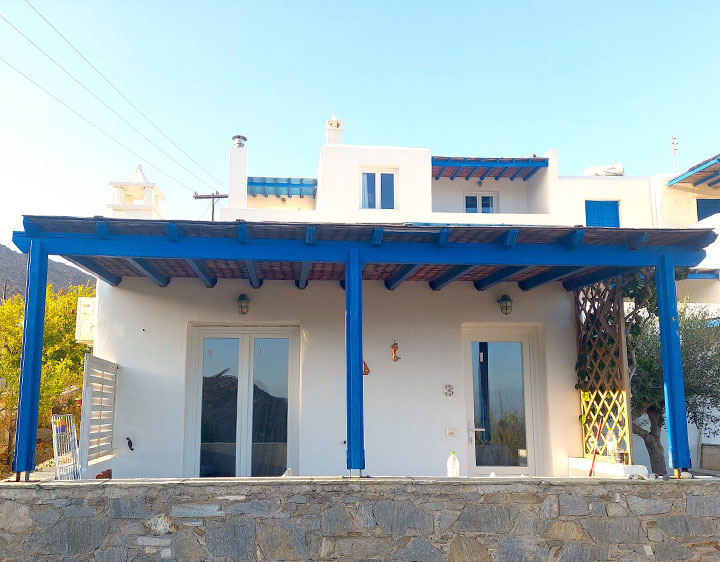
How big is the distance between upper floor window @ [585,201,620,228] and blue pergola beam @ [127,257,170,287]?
17.3 m

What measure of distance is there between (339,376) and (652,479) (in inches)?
137

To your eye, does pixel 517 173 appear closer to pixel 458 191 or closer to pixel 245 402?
pixel 458 191

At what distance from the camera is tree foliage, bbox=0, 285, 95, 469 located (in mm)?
9398

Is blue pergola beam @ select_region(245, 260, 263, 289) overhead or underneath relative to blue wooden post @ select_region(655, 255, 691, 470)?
overhead

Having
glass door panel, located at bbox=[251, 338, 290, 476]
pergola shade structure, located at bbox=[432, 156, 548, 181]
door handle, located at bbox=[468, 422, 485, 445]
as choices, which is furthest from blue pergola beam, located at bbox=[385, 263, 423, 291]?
pergola shade structure, located at bbox=[432, 156, 548, 181]

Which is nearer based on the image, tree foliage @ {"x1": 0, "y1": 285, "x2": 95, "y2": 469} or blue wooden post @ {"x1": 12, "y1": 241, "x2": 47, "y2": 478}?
blue wooden post @ {"x1": 12, "y1": 241, "x2": 47, "y2": 478}

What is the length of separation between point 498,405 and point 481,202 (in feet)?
46.8

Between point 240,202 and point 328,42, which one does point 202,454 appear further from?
point 240,202

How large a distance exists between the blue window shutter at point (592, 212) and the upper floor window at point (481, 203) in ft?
10.0

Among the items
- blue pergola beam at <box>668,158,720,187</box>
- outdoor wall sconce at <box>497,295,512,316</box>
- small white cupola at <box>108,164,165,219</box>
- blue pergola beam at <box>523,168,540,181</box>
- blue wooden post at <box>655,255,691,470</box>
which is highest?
blue pergola beam at <box>523,168,540,181</box>

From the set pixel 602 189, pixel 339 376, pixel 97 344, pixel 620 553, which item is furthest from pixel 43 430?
pixel 602 189

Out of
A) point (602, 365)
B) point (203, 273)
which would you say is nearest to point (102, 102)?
point (203, 273)

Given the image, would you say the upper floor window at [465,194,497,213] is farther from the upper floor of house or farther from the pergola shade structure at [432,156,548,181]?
the pergola shade structure at [432,156,548,181]

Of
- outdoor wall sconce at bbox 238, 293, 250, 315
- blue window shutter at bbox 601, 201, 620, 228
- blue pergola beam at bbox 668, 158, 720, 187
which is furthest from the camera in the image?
blue window shutter at bbox 601, 201, 620, 228
